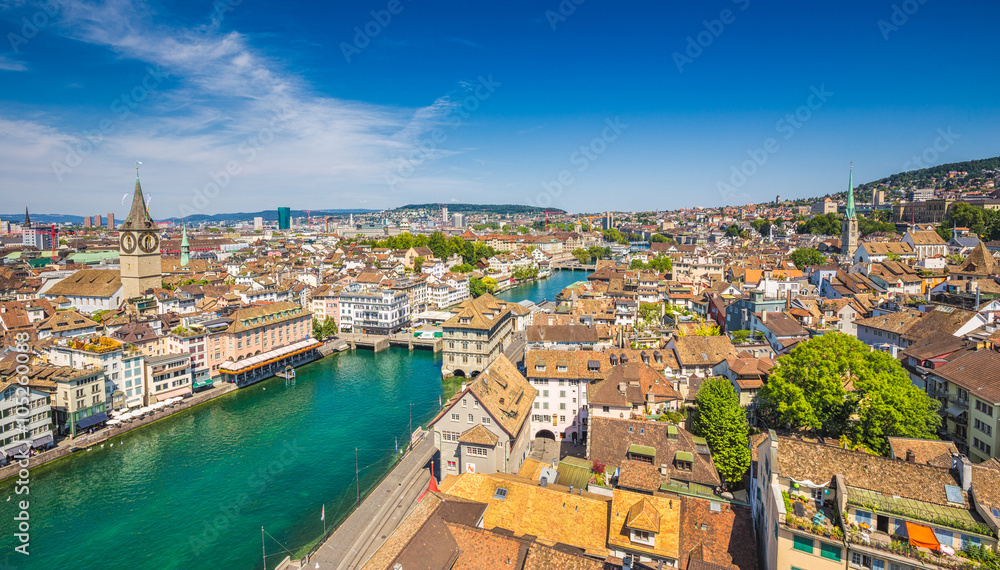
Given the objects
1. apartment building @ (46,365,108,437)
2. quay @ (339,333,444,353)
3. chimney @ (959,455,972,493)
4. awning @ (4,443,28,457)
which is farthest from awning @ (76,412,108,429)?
chimney @ (959,455,972,493)

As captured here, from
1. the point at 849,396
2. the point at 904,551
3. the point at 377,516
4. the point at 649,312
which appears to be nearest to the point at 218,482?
the point at 377,516

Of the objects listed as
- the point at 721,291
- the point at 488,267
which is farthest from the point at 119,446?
the point at 488,267

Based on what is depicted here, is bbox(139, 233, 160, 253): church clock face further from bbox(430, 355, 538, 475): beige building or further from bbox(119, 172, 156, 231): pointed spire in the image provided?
bbox(430, 355, 538, 475): beige building

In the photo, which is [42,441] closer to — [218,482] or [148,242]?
[218,482]

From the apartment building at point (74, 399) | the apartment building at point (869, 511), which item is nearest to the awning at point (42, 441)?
the apartment building at point (74, 399)

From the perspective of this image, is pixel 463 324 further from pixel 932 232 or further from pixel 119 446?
pixel 932 232

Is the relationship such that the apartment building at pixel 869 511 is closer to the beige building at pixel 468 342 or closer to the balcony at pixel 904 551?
the balcony at pixel 904 551

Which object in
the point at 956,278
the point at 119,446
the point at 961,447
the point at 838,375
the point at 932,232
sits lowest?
the point at 119,446
